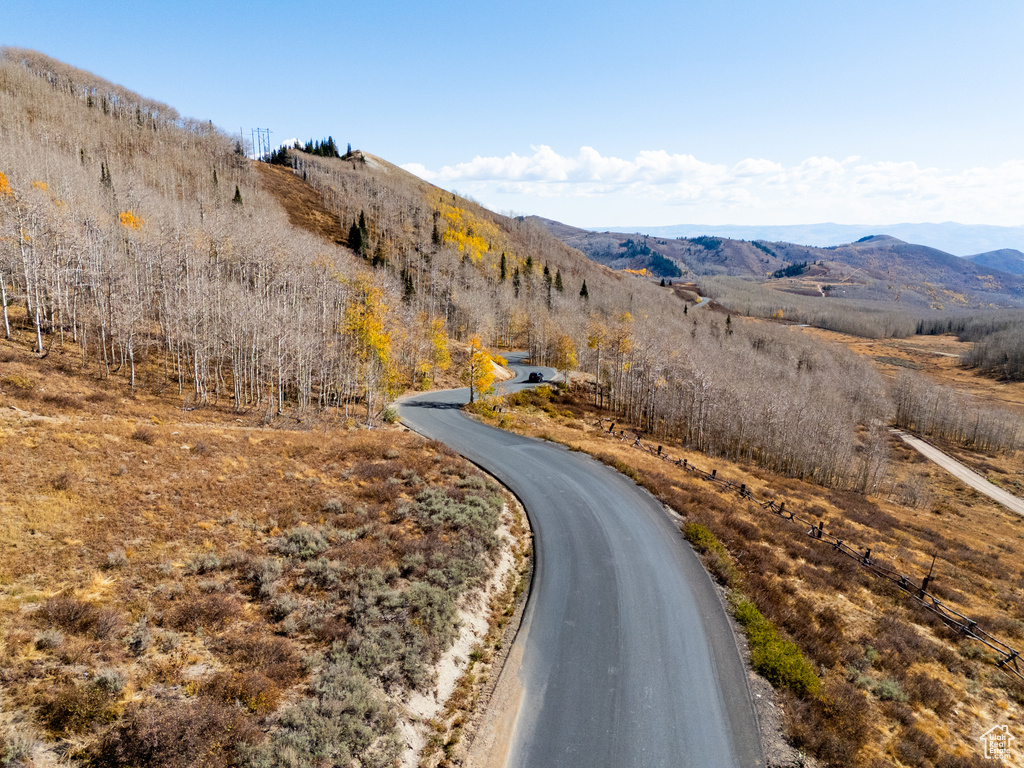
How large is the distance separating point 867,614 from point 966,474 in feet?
281

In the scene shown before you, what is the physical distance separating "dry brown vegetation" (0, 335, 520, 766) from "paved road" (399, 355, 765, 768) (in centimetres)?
334

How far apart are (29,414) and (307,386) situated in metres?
26.9

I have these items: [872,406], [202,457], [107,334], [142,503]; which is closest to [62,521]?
[142,503]

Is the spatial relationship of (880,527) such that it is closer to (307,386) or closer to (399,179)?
(307,386)

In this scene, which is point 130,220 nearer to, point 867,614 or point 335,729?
point 335,729

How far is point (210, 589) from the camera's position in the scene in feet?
47.7

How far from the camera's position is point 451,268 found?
115625mm

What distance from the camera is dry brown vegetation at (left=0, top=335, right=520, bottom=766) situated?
32.1ft

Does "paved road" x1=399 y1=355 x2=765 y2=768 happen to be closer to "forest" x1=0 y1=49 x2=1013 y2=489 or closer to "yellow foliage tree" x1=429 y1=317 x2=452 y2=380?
"forest" x1=0 y1=49 x2=1013 y2=489

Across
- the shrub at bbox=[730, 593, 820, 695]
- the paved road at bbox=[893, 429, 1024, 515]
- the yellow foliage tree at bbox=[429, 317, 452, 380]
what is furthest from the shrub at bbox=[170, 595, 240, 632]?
the paved road at bbox=[893, 429, 1024, 515]

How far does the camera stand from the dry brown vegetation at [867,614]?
1409 cm

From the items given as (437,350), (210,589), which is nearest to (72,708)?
(210,589)

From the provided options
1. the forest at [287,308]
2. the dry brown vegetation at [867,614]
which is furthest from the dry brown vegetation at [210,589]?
the forest at [287,308]

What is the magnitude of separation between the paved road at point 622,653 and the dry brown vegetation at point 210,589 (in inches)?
132
